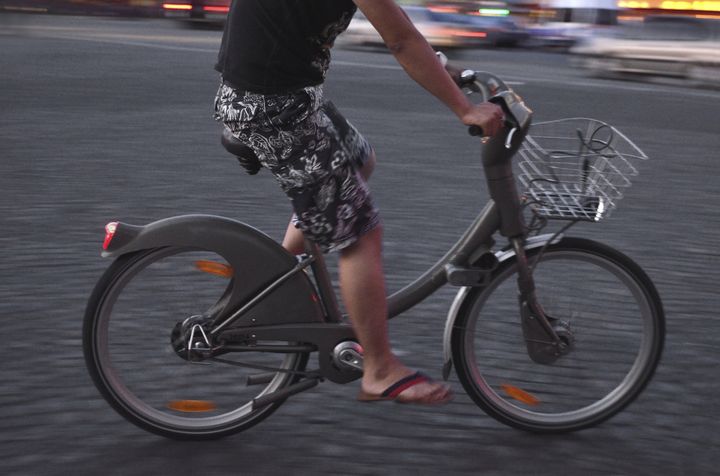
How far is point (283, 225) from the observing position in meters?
6.35

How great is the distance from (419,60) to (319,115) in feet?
1.24

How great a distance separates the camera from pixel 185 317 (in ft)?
11.5

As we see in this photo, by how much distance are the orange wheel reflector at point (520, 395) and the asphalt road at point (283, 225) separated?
0.12 metres

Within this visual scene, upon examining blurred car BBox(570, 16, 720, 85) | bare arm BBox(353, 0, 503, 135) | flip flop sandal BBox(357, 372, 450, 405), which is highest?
bare arm BBox(353, 0, 503, 135)

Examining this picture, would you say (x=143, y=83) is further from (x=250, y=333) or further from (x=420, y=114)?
(x=250, y=333)

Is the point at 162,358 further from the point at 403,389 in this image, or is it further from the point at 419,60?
the point at 419,60

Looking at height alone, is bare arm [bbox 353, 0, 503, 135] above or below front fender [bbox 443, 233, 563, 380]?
above

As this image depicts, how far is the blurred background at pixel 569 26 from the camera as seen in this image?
16.9 metres

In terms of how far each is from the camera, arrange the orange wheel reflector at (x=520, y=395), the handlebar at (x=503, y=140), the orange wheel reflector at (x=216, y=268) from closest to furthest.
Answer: the handlebar at (x=503, y=140), the orange wheel reflector at (x=216, y=268), the orange wheel reflector at (x=520, y=395)

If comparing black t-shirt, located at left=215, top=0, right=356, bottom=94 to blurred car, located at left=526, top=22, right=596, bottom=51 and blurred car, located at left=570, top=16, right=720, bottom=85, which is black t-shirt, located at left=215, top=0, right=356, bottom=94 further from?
blurred car, located at left=526, top=22, right=596, bottom=51

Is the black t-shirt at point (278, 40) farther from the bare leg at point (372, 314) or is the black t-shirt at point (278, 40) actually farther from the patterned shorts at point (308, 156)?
the bare leg at point (372, 314)

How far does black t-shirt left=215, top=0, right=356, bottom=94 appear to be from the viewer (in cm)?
298

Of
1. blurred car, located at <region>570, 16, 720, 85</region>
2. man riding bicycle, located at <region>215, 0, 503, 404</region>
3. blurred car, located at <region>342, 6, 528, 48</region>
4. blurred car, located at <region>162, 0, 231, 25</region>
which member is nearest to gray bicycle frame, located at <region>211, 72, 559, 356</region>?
man riding bicycle, located at <region>215, 0, 503, 404</region>

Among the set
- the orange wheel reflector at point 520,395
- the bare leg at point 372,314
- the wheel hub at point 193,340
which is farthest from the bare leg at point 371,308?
the wheel hub at point 193,340
